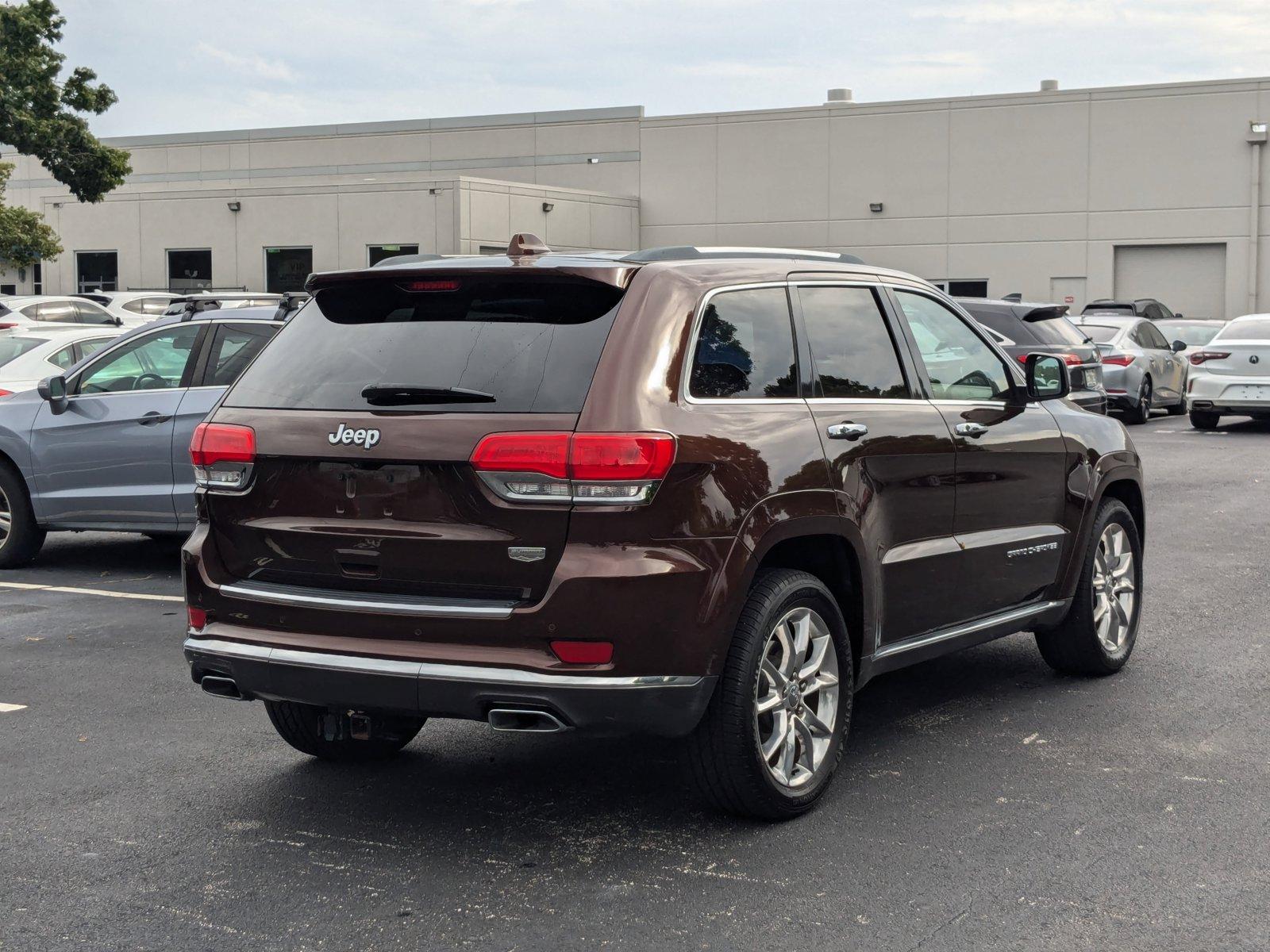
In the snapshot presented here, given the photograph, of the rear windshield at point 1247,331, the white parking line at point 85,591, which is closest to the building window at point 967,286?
the rear windshield at point 1247,331

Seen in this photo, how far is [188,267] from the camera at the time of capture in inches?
1720

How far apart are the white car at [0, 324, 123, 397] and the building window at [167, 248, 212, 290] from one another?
28640mm

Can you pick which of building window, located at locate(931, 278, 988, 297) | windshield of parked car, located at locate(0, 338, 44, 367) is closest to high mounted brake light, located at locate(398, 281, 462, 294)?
windshield of parked car, located at locate(0, 338, 44, 367)

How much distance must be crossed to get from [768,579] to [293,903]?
5.62 ft

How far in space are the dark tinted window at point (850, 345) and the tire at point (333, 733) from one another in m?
1.91

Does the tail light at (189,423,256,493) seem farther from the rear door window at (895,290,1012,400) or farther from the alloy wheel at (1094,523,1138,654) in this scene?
the alloy wheel at (1094,523,1138,654)

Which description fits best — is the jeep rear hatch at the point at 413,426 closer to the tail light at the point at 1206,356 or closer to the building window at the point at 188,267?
the tail light at the point at 1206,356

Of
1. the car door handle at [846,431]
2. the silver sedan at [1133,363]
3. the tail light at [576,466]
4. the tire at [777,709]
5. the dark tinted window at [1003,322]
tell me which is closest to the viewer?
the tail light at [576,466]

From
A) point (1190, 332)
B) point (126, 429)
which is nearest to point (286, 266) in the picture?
point (1190, 332)

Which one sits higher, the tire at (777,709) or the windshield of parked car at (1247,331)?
the windshield of parked car at (1247,331)

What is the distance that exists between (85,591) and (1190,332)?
76.5 feet

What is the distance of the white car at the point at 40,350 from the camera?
45.1 ft

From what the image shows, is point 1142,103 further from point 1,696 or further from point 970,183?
point 1,696

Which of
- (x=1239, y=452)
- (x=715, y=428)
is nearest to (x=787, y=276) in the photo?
(x=715, y=428)
